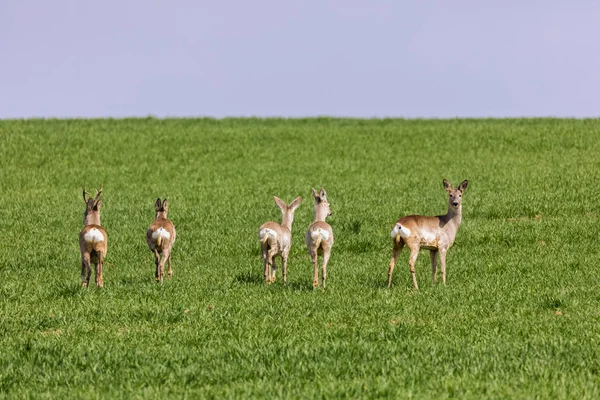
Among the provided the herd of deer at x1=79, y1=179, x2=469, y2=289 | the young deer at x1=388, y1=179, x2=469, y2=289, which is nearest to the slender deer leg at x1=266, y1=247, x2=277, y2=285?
the herd of deer at x1=79, y1=179, x2=469, y2=289

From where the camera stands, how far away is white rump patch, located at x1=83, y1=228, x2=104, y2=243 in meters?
17.8

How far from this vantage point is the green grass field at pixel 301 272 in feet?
37.1

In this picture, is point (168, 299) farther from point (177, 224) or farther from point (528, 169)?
point (528, 169)

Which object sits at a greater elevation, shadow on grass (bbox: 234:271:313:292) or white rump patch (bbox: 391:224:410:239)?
white rump patch (bbox: 391:224:410:239)

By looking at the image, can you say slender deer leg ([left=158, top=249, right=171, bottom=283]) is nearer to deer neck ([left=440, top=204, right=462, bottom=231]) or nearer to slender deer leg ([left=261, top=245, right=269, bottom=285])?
slender deer leg ([left=261, top=245, right=269, bottom=285])

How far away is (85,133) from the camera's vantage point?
1854 inches

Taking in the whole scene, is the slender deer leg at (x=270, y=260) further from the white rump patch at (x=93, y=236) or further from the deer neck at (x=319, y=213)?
the white rump patch at (x=93, y=236)

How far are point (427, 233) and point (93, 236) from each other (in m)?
5.91

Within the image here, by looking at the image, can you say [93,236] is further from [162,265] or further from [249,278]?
[249,278]

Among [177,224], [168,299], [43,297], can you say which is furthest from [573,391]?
[177,224]

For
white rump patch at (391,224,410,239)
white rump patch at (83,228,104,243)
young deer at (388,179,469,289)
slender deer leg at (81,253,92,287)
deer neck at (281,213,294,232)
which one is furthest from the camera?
deer neck at (281,213,294,232)

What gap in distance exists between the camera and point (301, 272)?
813 inches

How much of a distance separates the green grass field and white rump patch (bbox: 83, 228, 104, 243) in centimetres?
92

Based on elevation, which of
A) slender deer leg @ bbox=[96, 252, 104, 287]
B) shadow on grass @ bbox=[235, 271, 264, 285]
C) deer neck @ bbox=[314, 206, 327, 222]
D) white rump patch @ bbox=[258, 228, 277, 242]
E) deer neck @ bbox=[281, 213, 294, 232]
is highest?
deer neck @ bbox=[314, 206, 327, 222]
